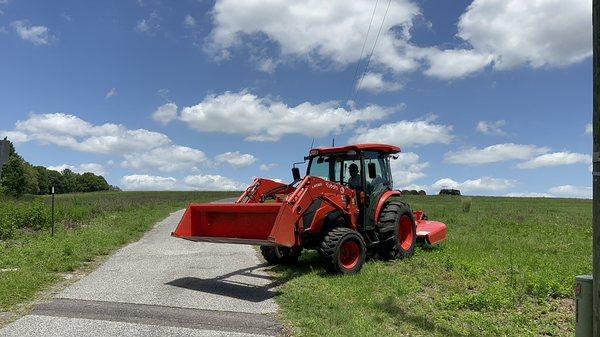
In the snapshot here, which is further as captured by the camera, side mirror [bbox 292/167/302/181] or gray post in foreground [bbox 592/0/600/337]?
side mirror [bbox 292/167/302/181]

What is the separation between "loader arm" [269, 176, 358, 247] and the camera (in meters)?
8.30

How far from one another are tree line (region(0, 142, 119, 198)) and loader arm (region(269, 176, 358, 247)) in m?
73.0

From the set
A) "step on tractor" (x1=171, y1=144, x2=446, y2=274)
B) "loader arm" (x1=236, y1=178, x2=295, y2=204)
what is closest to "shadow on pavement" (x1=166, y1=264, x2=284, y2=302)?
"step on tractor" (x1=171, y1=144, x2=446, y2=274)

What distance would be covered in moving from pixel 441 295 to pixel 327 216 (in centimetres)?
261

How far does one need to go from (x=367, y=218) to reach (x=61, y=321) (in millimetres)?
6119

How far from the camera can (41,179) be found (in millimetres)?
127438

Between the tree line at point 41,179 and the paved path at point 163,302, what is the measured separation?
71140 millimetres

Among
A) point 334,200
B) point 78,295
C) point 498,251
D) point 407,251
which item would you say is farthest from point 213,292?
point 498,251

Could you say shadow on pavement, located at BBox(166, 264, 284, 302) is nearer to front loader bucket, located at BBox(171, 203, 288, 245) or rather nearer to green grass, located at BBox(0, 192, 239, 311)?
front loader bucket, located at BBox(171, 203, 288, 245)

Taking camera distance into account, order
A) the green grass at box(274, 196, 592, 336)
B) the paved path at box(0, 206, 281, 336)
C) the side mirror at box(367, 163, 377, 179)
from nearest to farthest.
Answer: the paved path at box(0, 206, 281, 336) → the green grass at box(274, 196, 592, 336) → the side mirror at box(367, 163, 377, 179)

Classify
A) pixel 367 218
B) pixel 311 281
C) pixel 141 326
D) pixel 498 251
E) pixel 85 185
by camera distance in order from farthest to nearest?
pixel 85 185 < pixel 498 251 < pixel 367 218 < pixel 311 281 < pixel 141 326

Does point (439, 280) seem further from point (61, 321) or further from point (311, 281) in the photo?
point (61, 321)

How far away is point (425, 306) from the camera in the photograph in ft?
24.1

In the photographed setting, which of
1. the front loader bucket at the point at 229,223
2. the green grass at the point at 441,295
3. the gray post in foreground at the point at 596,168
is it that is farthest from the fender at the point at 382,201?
the gray post in foreground at the point at 596,168
